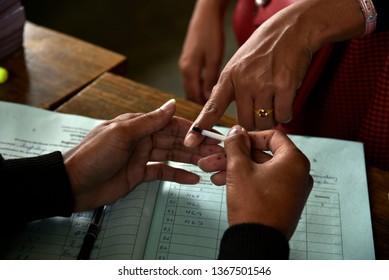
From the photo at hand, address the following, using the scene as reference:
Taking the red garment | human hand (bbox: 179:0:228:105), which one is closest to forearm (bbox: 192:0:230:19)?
human hand (bbox: 179:0:228:105)

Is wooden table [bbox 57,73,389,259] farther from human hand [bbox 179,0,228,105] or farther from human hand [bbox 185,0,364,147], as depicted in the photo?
human hand [bbox 179,0,228,105]

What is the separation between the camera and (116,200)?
0.69 meters

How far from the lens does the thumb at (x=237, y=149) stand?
58 cm

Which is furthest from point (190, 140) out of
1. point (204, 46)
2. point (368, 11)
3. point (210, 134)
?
point (204, 46)

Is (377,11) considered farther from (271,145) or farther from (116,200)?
(116,200)

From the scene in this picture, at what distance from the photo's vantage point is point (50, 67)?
0.93 metres

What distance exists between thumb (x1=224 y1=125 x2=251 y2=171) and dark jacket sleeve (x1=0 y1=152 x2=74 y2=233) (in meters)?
0.25

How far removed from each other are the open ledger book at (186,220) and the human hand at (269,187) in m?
0.10

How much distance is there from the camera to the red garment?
878 mm

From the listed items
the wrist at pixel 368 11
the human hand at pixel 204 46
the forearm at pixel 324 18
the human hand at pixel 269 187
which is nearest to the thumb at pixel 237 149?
the human hand at pixel 269 187

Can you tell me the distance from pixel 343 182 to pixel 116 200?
1.23 ft

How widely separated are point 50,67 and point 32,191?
385 mm

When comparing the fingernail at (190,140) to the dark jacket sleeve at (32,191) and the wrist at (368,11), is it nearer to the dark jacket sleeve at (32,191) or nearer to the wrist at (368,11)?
the dark jacket sleeve at (32,191)
